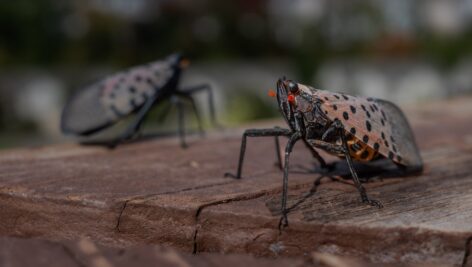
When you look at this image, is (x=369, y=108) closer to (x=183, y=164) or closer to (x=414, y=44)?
(x=183, y=164)

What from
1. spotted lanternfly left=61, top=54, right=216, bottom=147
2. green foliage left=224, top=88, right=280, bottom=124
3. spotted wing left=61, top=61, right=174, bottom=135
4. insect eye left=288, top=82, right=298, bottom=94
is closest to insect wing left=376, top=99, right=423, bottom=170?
insect eye left=288, top=82, right=298, bottom=94

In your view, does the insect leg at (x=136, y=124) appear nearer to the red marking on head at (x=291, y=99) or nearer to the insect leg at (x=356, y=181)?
the red marking on head at (x=291, y=99)

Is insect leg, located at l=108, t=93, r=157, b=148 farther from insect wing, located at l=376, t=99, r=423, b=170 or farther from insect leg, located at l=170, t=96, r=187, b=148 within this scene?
insect wing, located at l=376, t=99, r=423, b=170

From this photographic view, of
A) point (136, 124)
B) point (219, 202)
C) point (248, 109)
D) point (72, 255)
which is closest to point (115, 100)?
point (136, 124)

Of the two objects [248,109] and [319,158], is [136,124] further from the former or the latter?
[248,109]

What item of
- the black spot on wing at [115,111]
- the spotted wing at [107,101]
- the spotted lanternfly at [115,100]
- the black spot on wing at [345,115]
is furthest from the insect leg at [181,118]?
the black spot on wing at [345,115]

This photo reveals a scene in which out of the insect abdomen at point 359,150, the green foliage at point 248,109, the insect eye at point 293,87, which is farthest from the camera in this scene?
the green foliage at point 248,109

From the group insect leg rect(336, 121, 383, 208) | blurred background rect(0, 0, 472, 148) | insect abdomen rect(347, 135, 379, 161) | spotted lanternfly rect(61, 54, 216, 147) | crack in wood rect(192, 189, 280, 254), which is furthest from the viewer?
blurred background rect(0, 0, 472, 148)
